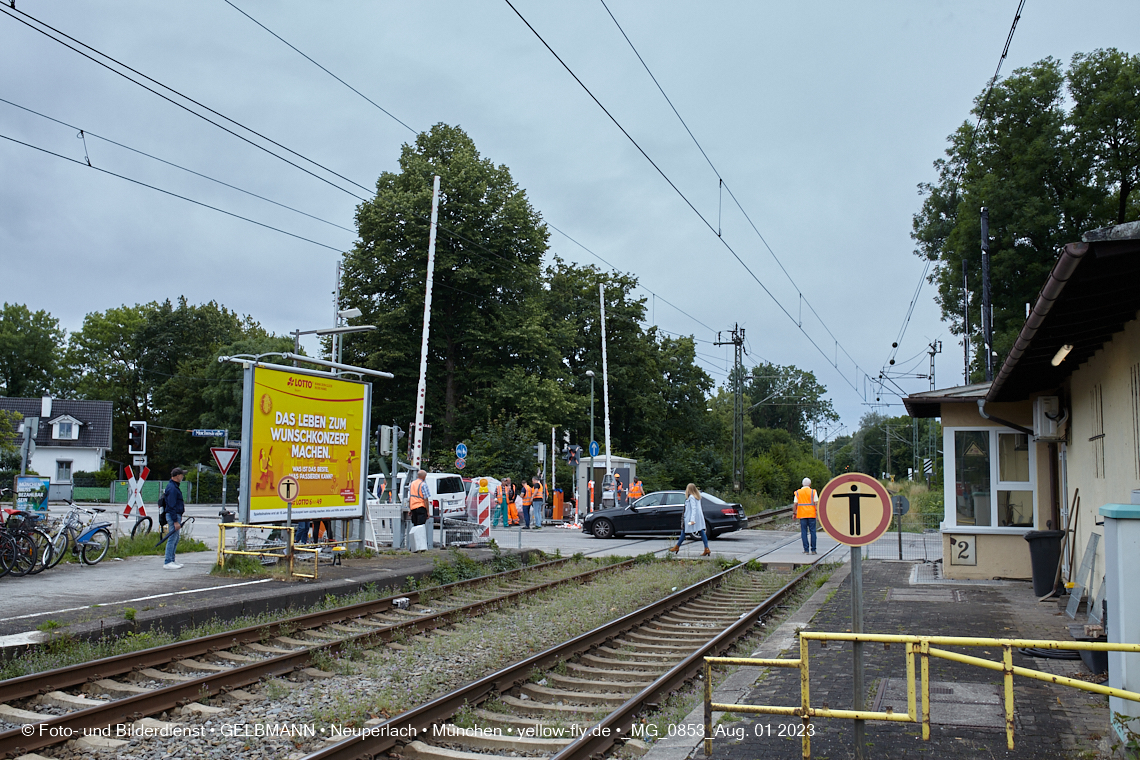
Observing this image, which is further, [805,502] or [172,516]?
[805,502]

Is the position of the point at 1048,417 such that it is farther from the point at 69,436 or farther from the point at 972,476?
the point at 69,436

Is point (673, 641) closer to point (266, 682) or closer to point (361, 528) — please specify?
point (266, 682)

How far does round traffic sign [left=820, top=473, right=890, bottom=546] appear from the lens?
572cm

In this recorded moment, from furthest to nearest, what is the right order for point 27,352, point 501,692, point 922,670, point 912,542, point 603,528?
1. point 27,352
2. point 603,528
3. point 912,542
4. point 501,692
5. point 922,670

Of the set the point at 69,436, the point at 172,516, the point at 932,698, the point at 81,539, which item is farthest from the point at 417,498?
the point at 69,436

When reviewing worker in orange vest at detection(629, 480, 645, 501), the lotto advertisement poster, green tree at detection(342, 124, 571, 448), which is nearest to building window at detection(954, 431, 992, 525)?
the lotto advertisement poster

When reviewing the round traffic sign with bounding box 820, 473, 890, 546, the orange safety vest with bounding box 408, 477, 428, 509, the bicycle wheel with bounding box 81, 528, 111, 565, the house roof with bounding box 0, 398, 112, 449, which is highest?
the house roof with bounding box 0, 398, 112, 449

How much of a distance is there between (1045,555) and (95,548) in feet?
49.3

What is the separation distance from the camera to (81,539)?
15.2 m

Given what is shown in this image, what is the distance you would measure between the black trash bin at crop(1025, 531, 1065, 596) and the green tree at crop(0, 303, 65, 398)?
78.8 meters

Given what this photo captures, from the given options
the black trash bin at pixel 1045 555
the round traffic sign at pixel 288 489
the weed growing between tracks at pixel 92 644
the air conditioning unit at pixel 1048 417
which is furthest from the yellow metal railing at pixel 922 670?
the round traffic sign at pixel 288 489

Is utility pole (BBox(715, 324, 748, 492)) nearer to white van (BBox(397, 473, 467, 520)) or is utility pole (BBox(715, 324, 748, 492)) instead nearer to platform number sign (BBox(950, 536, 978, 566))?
white van (BBox(397, 473, 467, 520))

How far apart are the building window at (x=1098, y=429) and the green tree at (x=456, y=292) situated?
31.9m

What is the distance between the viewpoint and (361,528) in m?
17.5
